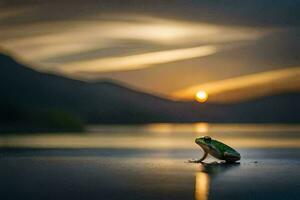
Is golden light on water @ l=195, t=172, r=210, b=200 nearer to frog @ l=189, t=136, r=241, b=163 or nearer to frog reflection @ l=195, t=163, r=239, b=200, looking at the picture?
frog reflection @ l=195, t=163, r=239, b=200

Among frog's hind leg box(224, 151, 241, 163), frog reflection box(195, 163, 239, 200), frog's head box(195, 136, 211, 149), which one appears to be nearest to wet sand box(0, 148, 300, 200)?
frog reflection box(195, 163, 239, 200)

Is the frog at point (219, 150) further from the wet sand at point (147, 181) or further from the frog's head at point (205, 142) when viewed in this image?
the wet sand at point (147, 181)

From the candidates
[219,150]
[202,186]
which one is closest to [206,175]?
[202,186]

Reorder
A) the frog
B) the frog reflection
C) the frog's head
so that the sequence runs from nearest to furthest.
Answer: the frog reflection < the frog < the frog's head

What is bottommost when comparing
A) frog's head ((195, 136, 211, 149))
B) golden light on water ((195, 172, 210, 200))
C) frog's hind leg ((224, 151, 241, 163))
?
golden light on water ((195, 172, 210, 200))

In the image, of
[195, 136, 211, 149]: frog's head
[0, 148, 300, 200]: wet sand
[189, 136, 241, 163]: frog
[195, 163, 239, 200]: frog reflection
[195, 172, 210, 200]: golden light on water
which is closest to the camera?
[195, 172, 210, 200]: golden light on water

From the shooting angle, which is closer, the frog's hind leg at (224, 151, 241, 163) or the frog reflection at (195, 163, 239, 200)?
the frog reflection at (195, 163, 239, 200)

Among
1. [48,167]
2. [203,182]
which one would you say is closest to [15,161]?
[48,167]

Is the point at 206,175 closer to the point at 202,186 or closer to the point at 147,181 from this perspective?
the point at 147,181

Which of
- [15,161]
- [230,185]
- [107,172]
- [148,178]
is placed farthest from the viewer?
[15,161]

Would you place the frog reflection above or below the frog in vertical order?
below

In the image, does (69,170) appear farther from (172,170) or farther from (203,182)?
(203,182)
